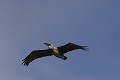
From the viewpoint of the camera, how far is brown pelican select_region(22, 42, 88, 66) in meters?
54.2

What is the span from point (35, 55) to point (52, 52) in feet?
7.99

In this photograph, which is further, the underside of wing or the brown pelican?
the underside of wing

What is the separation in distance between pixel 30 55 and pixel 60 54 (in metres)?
4.40

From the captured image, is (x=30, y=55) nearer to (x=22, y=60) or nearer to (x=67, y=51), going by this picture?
(x=22, y=60)

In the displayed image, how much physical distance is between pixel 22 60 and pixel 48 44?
3380mm

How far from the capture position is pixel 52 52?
5575cm

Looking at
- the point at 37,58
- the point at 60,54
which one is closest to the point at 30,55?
the point at 37,58

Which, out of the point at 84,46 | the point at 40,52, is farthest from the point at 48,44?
the point at 84,46

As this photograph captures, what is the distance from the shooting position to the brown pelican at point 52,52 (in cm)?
5419

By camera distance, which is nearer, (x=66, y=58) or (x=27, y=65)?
(x=66, y=58)

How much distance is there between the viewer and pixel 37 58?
188 feet

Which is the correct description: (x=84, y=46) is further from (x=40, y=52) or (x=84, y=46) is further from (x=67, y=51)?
(x=40, y=52)

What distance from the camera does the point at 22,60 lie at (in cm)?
5803

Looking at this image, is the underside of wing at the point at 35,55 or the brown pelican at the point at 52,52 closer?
the brown pelican at the point at 52,52
